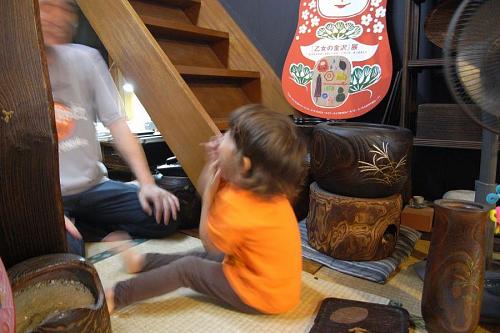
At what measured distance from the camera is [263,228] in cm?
114

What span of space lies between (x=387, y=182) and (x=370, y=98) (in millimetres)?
728

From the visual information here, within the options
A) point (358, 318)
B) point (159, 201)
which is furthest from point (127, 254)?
point (358, 318)

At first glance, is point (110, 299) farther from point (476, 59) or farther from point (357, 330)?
point (476, 59)

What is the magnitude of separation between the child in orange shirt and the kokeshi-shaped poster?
3.62ft

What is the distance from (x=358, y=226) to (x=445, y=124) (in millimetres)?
644

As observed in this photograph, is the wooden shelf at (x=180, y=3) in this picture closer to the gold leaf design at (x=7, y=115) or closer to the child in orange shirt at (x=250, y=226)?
the child in orange shirt at (x=250, y=226)

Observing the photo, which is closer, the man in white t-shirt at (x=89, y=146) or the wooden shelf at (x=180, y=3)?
the man in white t-shirt at (x=89, y=146)

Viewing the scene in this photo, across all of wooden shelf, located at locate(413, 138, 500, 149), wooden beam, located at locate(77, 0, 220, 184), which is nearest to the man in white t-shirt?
wooden beam, located at locate(77, 0, 220, 184)

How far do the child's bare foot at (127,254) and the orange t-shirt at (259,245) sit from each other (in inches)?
15.6

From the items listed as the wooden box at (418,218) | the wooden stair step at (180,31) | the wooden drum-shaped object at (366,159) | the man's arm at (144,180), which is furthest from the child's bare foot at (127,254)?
the wooden box at (418,218)

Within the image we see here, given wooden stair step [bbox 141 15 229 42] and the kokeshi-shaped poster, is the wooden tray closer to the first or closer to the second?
the kokeshi-shaped poster

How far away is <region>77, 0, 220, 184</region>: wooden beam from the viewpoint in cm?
178

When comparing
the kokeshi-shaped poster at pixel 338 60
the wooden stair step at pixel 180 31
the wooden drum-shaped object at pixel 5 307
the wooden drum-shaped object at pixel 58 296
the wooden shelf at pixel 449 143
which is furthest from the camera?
the wooden stair step at pixel 180 31

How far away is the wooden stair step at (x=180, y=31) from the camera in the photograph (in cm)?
219
